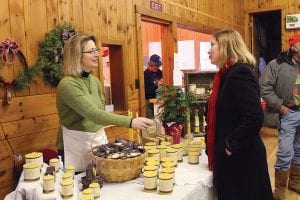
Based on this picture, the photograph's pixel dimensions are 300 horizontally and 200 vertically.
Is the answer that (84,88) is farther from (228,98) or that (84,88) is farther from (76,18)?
(76,18)

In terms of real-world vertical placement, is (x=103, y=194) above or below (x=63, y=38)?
below

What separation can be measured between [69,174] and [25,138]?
0.93 metres

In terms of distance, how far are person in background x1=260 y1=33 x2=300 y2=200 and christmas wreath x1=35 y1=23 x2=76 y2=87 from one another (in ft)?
6.50

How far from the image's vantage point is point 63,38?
2658 millimetres

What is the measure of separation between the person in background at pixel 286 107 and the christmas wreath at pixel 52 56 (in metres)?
1.98

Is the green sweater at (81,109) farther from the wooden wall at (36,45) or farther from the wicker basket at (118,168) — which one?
the wooden wall at (36,45)

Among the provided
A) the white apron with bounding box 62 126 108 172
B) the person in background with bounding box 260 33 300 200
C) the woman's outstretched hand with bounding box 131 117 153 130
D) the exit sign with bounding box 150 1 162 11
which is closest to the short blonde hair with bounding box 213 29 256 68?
the woman's outstretched hand with bounding box 131 117 153 130

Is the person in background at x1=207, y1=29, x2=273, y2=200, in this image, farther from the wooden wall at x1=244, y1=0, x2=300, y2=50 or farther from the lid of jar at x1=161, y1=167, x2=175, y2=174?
the wooden wall at x1=244, y1=0, x2=300, y2=50

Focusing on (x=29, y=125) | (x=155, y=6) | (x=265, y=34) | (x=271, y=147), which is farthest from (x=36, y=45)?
(x=265, y=34)

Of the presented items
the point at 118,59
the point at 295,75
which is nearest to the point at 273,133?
the point at 295,75

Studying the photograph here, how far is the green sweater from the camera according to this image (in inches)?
73.7

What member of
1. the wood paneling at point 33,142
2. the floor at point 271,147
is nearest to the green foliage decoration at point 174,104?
the wood paneling at point 33,142

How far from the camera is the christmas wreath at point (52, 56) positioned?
254 centimetres

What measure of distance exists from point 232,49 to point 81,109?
0.89m
